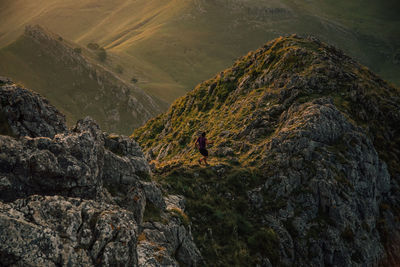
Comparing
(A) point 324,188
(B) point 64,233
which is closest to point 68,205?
(B) point 64,233

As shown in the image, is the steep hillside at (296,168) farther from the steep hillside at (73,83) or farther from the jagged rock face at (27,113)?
the steep hillside at (73,83)

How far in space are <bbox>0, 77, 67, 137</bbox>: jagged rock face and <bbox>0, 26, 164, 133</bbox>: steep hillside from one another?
344 feet

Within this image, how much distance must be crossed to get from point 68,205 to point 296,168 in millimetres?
20907

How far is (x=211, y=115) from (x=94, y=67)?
4690 inches

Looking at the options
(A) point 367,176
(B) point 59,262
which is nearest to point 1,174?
(B) point 59,262

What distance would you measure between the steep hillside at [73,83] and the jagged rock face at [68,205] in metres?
106

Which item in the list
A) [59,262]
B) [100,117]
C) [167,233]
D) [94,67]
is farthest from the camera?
[94,67]

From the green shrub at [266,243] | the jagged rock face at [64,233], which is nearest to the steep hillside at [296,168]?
the green shrub at [266,243]

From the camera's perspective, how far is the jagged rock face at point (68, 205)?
35.4 ft

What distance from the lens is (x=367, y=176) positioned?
30125 millimetres

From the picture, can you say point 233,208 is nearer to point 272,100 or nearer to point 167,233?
point 167,233

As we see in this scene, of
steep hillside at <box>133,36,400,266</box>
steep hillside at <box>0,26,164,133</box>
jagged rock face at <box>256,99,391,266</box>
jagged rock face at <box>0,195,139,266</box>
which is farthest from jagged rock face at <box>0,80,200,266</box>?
steep hillside at <box>0,26,164,133</box>

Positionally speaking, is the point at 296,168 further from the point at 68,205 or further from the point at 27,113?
the point at 27,113

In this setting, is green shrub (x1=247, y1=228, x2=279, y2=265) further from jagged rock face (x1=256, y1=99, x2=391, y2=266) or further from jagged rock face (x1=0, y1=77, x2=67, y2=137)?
jagged rock face (x1=0, y1=77, x2=67, y2=137)
